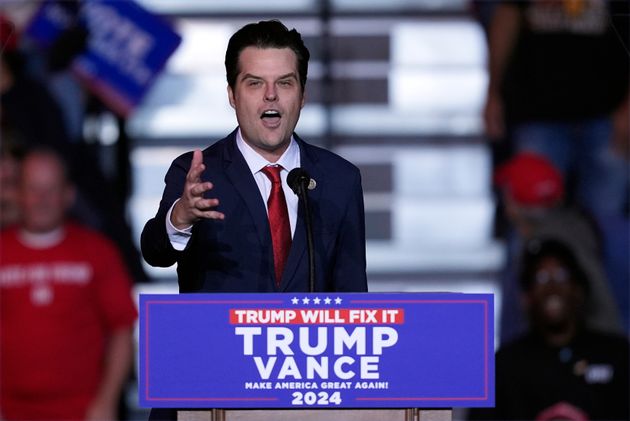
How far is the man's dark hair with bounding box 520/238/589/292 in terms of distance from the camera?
527 centimetres

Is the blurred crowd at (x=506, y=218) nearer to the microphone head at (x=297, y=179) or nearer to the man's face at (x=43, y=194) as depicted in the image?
the man's face at (x=43, y=194)

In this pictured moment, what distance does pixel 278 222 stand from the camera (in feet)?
7.81

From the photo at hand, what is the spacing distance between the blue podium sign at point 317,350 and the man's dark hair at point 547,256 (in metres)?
3.12

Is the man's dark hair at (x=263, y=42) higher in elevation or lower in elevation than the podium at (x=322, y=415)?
higher

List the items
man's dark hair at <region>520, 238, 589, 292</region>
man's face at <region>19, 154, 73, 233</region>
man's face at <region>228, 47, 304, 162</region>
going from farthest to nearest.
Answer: man's face at <region>19, 154, 73, 233</region>
man's dark hair at <region>520, 238, 589, 292</region>
man's face at <region>228, 47, 304, 162</region>

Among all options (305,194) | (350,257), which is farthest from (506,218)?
(305,194)

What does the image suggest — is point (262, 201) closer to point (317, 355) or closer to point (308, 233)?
point (308, 233)

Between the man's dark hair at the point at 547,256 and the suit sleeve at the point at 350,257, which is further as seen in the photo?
the man's dark hair at the point at 547,256

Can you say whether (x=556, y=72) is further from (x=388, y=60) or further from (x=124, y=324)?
(x=124, y=324)

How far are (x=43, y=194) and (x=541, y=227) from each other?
6.58 ft

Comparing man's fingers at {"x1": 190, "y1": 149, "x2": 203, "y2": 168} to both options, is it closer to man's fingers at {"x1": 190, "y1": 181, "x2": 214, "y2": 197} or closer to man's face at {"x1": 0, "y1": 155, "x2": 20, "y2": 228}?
man's fingers at {"x1": 190, "y1": 181, "x2": 214, "y2": 197}

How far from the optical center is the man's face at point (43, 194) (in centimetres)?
551

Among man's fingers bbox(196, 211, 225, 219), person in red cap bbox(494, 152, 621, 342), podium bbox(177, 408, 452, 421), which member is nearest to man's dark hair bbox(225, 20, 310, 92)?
man's fingers bbox(196, 211, 225, 219)

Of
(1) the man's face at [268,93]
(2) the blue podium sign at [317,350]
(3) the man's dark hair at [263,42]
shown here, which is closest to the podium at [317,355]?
(2) the blue podium sign at [317,350]
